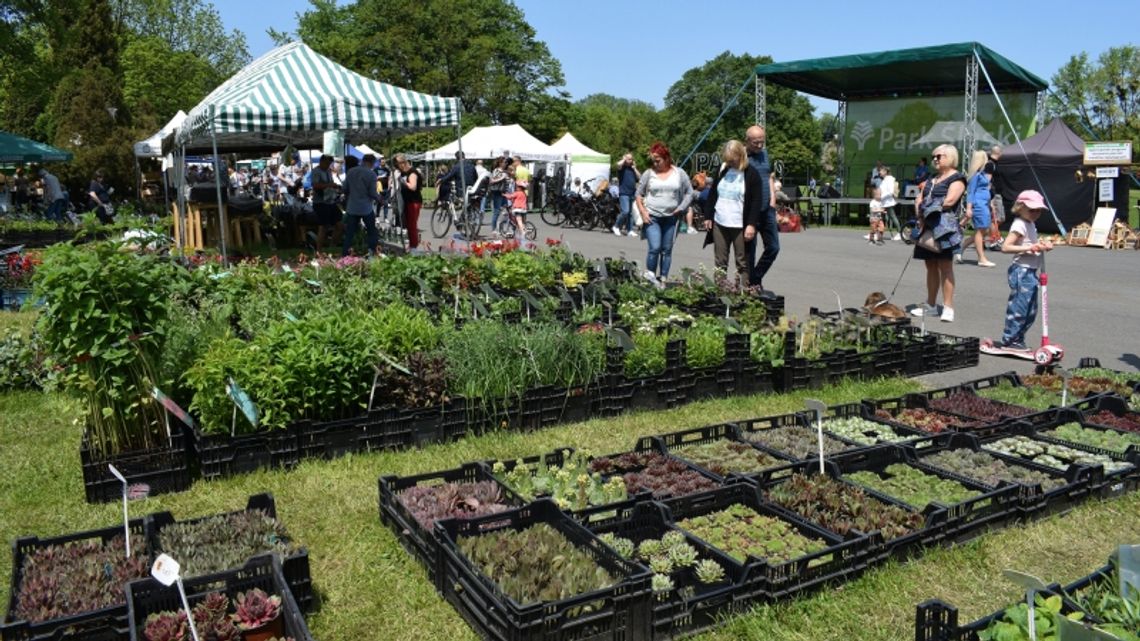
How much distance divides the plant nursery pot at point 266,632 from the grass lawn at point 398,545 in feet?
1.03

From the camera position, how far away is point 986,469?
4441 mm

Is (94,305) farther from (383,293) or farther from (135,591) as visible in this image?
(383,293)

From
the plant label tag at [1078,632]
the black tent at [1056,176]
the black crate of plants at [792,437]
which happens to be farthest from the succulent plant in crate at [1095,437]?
the black tent at [1056,176]

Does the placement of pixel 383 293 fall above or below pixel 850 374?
above

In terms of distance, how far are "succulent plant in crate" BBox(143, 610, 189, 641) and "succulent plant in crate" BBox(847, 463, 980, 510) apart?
309cm

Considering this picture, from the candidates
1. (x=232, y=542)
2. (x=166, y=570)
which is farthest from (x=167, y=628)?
(x=232, y=542)

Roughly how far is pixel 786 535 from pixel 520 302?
442 centimetres

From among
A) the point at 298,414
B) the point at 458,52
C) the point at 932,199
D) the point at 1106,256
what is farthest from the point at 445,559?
the point at 458,52

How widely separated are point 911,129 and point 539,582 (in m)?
28.4

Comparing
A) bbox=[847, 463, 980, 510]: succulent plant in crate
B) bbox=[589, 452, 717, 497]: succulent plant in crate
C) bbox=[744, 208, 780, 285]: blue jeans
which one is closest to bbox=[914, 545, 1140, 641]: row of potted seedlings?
bbox=[847, 463, 980, 510]: succulent plant in crate

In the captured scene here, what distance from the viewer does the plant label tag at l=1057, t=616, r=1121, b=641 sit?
1.99m

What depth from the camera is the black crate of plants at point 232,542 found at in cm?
321

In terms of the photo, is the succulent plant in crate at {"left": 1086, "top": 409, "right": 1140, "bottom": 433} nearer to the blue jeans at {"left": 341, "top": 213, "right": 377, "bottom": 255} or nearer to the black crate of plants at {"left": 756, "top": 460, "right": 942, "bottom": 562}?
the black crate of plants at {"left": 756, "top": 460, "right": 942, "bottom": 562}

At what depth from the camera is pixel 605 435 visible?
5328mm
